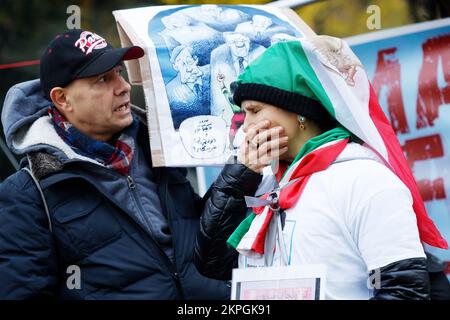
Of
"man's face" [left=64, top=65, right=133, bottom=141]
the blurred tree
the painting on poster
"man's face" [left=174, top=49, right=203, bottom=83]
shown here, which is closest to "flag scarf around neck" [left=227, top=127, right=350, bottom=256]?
the painting on poster

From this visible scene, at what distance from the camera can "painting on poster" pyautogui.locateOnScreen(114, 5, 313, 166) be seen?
2.75 m

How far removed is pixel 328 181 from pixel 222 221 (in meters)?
0.53

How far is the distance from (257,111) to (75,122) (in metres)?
0.91

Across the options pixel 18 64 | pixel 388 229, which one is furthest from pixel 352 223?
pixel 18 64

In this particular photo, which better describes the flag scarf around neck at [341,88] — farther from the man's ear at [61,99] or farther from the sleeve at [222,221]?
the man's ear at [61,99]

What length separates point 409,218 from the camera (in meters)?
1.97

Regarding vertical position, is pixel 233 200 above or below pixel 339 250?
above

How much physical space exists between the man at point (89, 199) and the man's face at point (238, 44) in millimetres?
339

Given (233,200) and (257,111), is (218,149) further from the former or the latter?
(257,111)

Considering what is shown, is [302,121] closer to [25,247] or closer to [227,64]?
[227,64]

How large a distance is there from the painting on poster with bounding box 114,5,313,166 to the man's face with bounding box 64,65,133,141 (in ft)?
0.49

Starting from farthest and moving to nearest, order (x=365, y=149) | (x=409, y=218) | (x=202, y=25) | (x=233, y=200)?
1. (x=202, y=25)
2. (x=233, y=200)
3. (x=365, y=149)
4. (x=409, y=218)

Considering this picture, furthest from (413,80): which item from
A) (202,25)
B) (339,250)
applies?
(339,250)

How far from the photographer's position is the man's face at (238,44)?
9.27 feet
